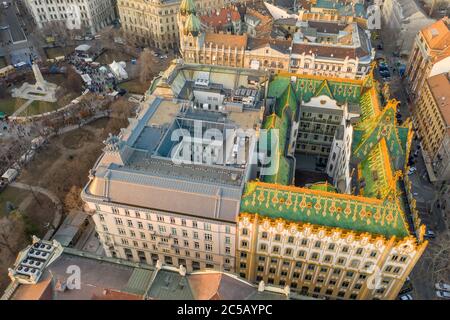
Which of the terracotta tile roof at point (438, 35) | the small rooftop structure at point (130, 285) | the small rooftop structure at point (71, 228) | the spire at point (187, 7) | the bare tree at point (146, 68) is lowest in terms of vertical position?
the small rooftop structure at point (71, 228)

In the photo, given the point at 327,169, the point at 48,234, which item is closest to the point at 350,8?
the point at 327,169

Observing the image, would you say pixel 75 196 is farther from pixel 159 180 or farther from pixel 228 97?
pixel 228 97

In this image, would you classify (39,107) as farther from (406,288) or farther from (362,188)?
(406,288)

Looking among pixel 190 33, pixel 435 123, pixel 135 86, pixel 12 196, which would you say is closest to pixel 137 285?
pixel 12 196

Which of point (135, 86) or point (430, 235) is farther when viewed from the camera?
point (135, 86)

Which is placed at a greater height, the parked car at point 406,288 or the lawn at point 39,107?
the lawn at point 39,107

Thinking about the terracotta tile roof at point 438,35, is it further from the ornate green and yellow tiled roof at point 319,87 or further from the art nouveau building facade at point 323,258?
the art nouveau building facade at point 323,258

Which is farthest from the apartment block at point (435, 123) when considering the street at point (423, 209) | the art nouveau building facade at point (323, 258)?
the art nouveau building facade at point (323, 258)
